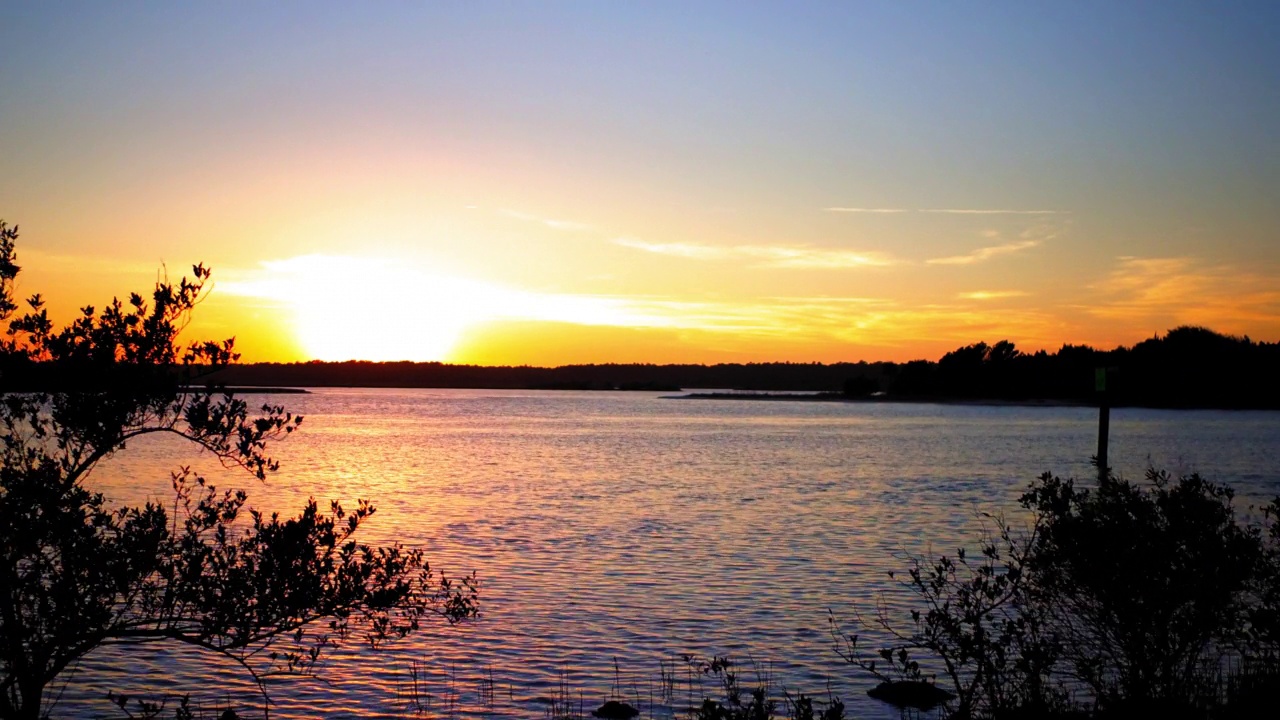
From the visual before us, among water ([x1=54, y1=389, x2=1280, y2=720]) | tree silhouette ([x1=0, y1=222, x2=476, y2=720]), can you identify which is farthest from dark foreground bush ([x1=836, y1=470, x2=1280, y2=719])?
tree silhouette ([x1=0, y1=222, x2=476, y2=720])

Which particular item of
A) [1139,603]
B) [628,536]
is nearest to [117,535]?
[1139,603]

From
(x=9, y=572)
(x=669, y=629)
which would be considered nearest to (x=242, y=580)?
(x=9, y=572)

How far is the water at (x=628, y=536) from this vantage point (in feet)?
46.9

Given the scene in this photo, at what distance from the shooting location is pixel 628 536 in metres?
28.0

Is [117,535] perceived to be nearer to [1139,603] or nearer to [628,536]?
[1139,603]

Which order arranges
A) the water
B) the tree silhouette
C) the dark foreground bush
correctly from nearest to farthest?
1. the tree silhouette
2. the dark foreground bush
3. the water

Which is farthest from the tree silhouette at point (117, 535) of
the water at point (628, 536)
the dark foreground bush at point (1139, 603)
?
the dark foreground bush at point (1139, 603)

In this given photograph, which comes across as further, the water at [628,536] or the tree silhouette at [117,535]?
the water at [628,536]

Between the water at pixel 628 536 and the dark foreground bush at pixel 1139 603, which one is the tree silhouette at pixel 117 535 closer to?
the water at pixel 628 536

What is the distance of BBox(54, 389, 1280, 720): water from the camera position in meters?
14.3

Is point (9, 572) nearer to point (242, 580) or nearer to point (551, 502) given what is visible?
point (242, 580)

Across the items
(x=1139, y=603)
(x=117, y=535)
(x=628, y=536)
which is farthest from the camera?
(x=628, y=536)

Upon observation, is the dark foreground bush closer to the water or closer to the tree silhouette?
the water

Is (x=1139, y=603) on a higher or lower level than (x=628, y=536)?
higher
